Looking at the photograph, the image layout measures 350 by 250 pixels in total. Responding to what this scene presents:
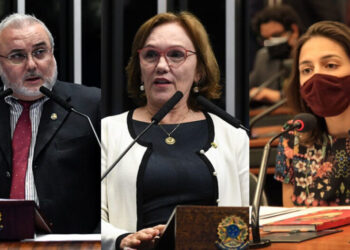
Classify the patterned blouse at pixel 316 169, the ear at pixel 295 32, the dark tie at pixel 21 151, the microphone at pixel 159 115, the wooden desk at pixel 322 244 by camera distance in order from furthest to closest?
1. the ear at pixel 295 32
2. the patterned blouse at pixel 316 169
3. the dark tie at pixel 21 151
4. the microphone at pixel 159 115
5. the wooden desk at pixel 322 244

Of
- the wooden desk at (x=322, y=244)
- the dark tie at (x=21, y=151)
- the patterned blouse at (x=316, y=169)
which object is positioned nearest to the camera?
the wooden desk at (x=322, y=244)

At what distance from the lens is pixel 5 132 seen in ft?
7.79

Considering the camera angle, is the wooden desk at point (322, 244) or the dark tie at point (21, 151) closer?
the wooden desk at point (322, 244)

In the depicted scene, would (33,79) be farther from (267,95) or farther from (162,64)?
(267,95)

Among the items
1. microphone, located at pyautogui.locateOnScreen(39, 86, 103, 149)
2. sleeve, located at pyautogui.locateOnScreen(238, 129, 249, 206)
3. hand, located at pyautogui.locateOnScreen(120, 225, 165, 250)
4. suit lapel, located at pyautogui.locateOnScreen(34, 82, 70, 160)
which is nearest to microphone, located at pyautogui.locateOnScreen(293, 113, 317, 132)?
sleeve, located at pyautogui.locateOnScreen(238, 129, 249, 206)

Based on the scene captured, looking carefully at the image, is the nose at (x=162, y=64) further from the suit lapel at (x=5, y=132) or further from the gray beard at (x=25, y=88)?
the suit lapel at (x=5, y=132)

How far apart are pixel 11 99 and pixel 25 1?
13.2 inches

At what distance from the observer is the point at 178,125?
223cm

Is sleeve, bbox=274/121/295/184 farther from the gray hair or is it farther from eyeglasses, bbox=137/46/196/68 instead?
the gray hair

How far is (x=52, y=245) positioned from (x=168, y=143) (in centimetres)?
48

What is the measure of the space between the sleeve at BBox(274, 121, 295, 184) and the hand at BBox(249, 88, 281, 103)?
16cm

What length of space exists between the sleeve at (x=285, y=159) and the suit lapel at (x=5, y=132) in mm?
993

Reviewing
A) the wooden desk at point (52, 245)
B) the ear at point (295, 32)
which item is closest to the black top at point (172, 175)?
the wooden desk at point (52, 245)

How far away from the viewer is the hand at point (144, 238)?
2100mm
